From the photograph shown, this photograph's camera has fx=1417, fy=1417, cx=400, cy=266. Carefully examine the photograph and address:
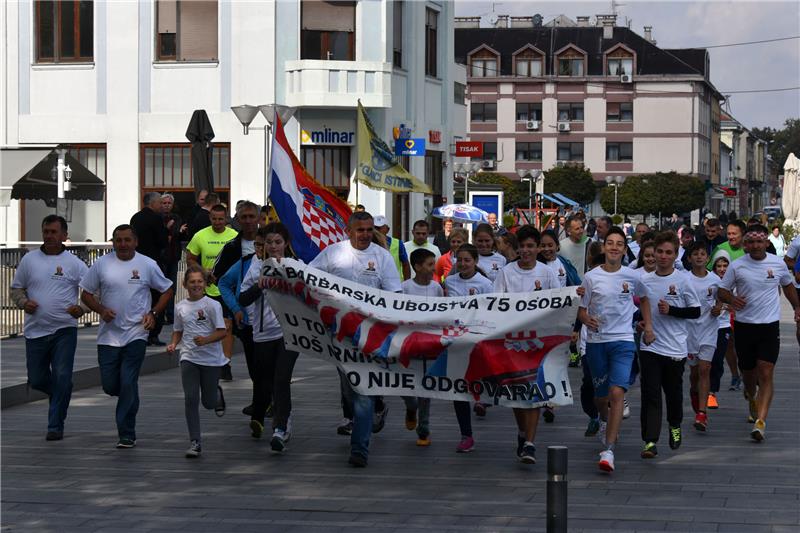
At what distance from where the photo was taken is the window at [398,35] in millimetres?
35719

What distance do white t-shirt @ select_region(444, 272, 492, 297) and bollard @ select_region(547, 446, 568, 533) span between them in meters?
5.87

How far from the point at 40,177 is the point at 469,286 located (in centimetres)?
1603

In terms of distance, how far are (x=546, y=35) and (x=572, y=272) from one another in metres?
98.6

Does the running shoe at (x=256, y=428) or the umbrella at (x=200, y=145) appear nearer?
the running shoe at (x=256, y=428)

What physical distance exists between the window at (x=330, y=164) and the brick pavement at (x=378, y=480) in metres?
20.1

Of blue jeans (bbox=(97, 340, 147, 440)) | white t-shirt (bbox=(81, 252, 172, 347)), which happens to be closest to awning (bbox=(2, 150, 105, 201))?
white t-shirt (bbox=(81, 252, 172, 347))

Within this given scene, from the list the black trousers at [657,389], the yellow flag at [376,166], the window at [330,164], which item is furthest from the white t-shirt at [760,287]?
the window at [330,164]

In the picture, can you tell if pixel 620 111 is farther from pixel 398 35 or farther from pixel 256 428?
pixel 256 428

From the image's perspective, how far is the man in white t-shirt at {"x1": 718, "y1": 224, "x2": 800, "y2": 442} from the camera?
1275 centimetres

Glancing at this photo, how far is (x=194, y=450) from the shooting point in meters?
11.2

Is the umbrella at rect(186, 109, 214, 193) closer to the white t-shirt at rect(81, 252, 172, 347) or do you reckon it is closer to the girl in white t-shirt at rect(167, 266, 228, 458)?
the white t-shirt at rect(81, 252, 172, 347)

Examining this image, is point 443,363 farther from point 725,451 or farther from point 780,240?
point 780,240

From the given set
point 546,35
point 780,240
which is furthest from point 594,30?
point 780,240

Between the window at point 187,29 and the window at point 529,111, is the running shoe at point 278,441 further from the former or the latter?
the window at point 529,111
